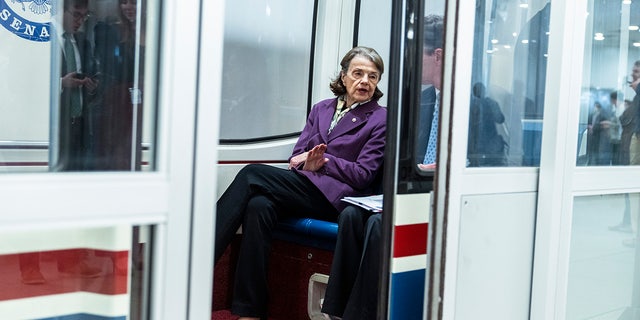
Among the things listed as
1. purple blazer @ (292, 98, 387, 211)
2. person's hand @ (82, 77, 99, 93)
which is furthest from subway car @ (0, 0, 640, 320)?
purple blazer @ (292, 98, 387, 211)

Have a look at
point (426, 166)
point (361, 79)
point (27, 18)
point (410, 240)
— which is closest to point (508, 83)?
point (426, 166)

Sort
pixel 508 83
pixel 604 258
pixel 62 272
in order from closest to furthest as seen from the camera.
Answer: pixel 62 272 → pixel 508 83 → pixel 604 258

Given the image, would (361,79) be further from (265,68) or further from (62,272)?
(62,272)

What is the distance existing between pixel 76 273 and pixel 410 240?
3.70 feet

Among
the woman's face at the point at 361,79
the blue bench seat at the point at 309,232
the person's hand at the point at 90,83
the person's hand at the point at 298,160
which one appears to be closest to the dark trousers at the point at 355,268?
the blue bench seat at the point at 309,232

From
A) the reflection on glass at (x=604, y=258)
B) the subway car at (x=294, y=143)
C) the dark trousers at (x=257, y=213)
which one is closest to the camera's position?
the subway car at (x=294, y=143)

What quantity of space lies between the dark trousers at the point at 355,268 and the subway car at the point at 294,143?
358 mm

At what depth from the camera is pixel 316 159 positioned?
3.39 metres

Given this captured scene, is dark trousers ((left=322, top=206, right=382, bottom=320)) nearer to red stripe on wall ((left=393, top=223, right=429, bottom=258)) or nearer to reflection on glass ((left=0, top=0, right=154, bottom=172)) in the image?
red stripe on wall ((left=393, top=223, right=429, bottom=258))

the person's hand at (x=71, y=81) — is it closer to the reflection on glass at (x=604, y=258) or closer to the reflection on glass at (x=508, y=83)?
the reflection on glass at (x=508, y=83)

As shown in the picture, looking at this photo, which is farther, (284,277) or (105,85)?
(284,277)

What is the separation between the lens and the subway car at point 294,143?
61.6 inches

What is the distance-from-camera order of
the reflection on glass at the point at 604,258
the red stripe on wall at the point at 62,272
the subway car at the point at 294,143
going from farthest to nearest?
the reflection on glass at the point at 604,258, the subway car at the point at 294,143, the red stripe on wall at the point at 62,272

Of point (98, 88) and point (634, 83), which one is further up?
point (634, 83)
